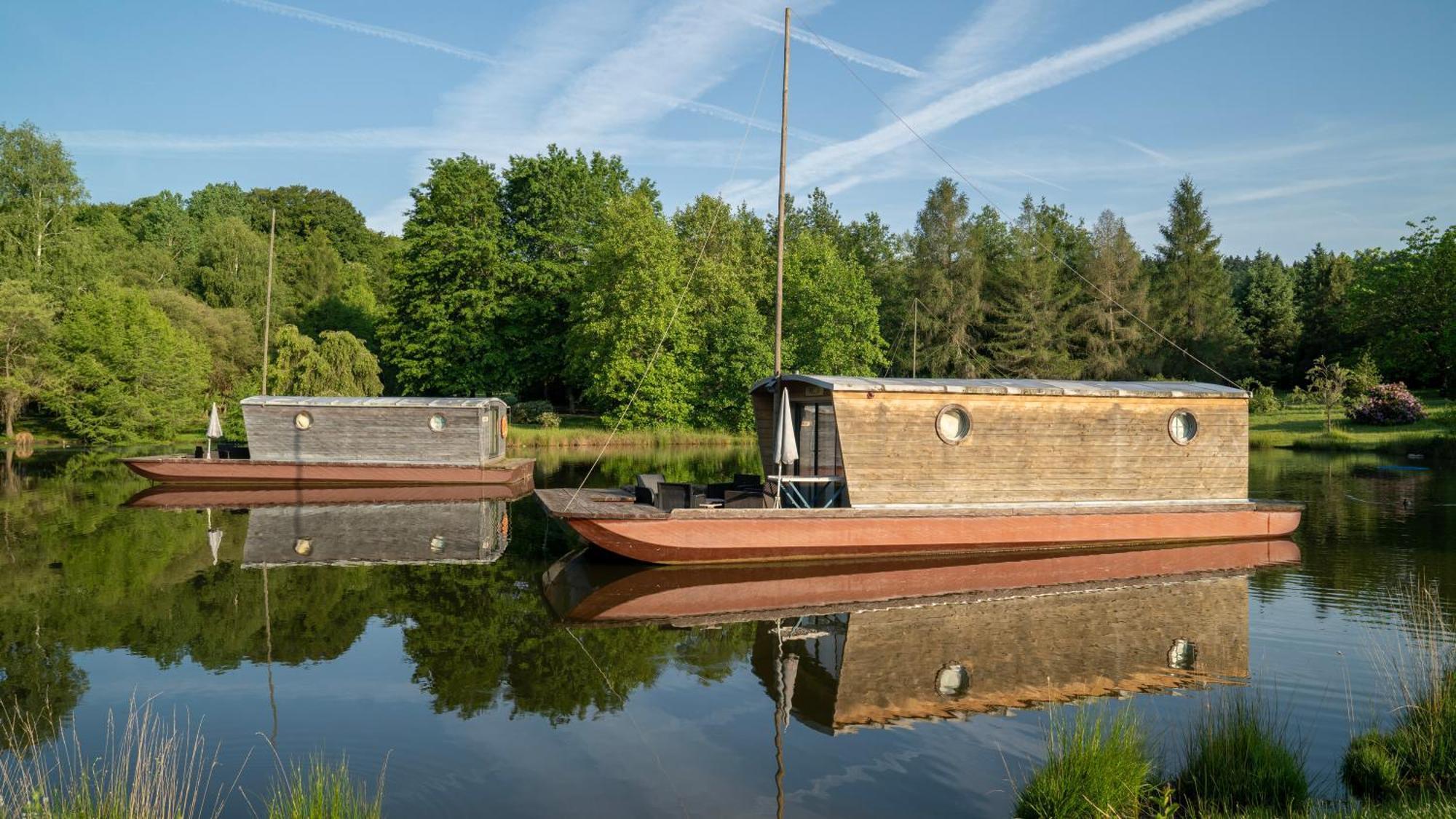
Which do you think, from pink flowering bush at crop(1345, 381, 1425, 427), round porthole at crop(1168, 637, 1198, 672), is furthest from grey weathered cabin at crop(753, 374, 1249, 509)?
pink flowering bush at crop(1345, 381, 1425, 427)

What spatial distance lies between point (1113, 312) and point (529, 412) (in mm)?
33870

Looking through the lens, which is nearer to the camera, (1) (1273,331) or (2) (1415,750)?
(2) (1415,750)

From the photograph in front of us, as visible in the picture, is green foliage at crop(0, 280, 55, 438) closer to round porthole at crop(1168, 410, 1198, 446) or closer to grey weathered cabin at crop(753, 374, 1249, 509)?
grey weathered cabin at crop(753, 374, 1249, 509)

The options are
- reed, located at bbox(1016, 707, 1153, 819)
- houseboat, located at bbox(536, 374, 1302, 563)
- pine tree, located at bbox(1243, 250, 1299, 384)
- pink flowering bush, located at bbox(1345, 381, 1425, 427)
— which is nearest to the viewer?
reed, located at bbox(1016, 707, 1153, 819)

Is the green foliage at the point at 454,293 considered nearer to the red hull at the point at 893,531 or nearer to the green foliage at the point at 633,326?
the green foliage at the point at 633,326

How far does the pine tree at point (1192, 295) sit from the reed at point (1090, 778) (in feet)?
169

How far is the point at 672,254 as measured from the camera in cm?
4394

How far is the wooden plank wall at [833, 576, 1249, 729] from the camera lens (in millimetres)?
8516

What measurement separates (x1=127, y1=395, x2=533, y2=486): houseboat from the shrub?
62.1 ft

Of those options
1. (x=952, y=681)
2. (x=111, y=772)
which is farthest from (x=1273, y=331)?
(x=111, y=772)

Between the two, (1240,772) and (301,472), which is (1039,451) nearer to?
(1240,772)

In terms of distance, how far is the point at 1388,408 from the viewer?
39344 mm

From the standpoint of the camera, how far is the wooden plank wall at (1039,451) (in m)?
14.7

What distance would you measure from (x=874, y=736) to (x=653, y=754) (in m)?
1.85
